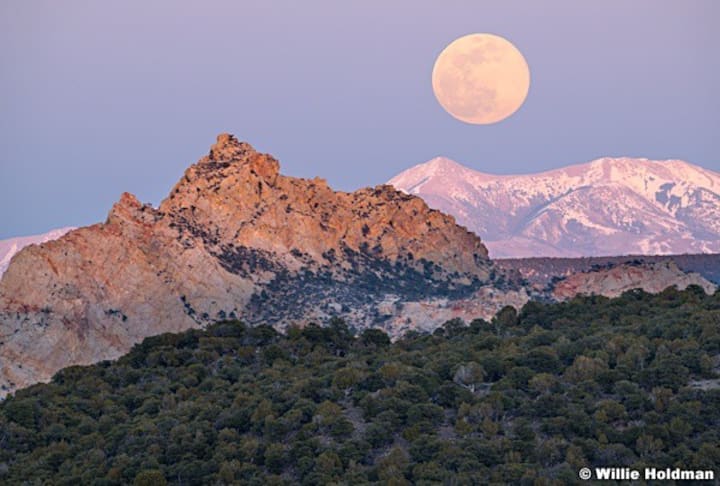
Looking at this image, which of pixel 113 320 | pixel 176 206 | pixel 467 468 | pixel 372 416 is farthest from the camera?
pixel 176 206

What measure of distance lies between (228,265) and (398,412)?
7138 cm

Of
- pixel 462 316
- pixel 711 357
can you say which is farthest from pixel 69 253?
pixel 711 357

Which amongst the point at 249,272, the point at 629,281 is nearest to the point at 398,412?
the point at 249,272

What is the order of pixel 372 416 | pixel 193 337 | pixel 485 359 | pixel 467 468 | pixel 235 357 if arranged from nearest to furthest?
pixel 467 468, pixel 372 416, pixel 485 359, pixel 235 357, pixel 193 337

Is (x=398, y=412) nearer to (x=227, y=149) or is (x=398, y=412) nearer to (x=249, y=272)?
(x=249, y=272)

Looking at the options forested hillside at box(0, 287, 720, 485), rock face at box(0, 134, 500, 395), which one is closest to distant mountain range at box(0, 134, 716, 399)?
rock face at box(0, 134, 500, 395)

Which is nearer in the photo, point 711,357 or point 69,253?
point 711,357

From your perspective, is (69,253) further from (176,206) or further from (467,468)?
(467,468)

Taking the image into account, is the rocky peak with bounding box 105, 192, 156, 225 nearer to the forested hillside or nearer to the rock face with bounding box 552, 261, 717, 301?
the rock face with bounding box 552, 261, 717, 301

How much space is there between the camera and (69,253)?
395ft

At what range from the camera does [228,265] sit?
422 ft

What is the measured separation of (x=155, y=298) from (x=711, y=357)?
67.9 metres

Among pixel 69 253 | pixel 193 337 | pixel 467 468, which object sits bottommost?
pixel 467 468

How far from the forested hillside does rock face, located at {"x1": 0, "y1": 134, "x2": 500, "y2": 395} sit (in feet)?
118
